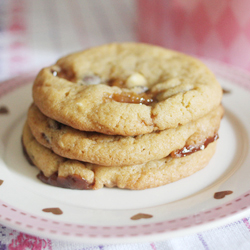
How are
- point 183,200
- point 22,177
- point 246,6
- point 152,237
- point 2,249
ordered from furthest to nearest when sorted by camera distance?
point 246,6
point 22,177
point 183,200
point 2,249
point 152,237

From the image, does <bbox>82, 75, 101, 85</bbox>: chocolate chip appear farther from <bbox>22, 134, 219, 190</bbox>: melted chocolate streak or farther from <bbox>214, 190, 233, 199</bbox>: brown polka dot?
<bbox>214, 190, 233, 199</bbox>: brown polka dot

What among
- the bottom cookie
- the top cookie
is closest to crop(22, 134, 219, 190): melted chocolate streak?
the bottom cookie

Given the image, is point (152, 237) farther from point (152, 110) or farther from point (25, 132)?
point (25, 132)

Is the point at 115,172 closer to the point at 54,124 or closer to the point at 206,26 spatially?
the point at 54,124

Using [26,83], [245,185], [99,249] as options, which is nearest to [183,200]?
[245,185]

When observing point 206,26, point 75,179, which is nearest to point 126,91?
point 75,179
